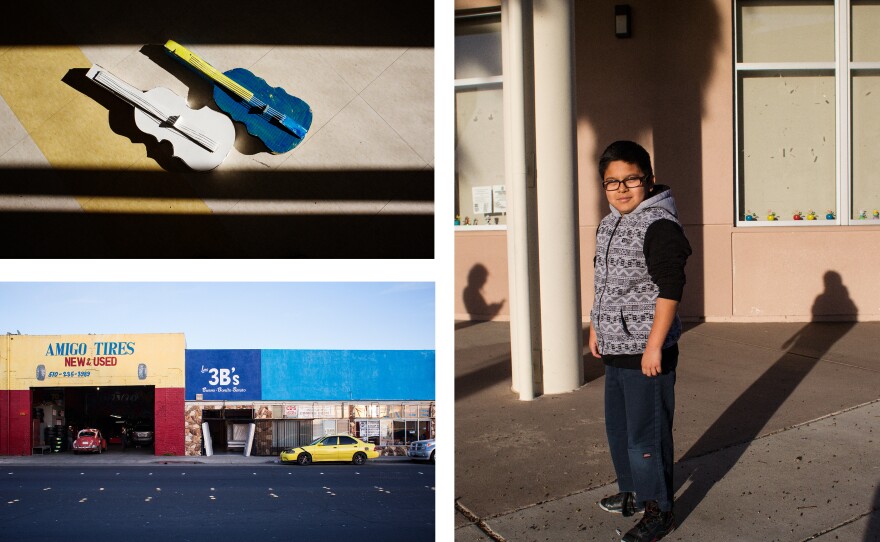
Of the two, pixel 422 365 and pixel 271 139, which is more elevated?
pixel 271 139

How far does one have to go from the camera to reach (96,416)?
51.8 inches

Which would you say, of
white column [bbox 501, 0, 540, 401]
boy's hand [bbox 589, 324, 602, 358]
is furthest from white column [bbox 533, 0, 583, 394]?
boy's hand [bbox 589, 324, 602, 358]

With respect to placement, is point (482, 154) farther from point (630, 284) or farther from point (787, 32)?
point (630, 284)

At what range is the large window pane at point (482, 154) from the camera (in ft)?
27.6

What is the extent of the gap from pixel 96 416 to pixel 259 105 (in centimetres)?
552

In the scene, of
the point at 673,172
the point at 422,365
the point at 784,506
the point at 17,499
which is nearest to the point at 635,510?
the point at 784,506

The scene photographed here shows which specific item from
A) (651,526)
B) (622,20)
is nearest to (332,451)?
(651,526)

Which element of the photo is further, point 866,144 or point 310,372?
point 866,144

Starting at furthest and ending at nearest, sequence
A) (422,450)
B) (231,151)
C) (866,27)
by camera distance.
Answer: (866,27) → (231,151) → (422,450)

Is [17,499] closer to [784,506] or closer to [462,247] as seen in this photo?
[784,506]

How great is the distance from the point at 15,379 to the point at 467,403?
408 centimetres

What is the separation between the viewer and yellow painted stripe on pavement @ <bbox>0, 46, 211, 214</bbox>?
21.0 feet

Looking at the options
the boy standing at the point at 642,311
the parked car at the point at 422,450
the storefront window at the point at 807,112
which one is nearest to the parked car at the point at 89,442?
the parked car at the point at 422,450

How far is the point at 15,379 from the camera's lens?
1.25m
